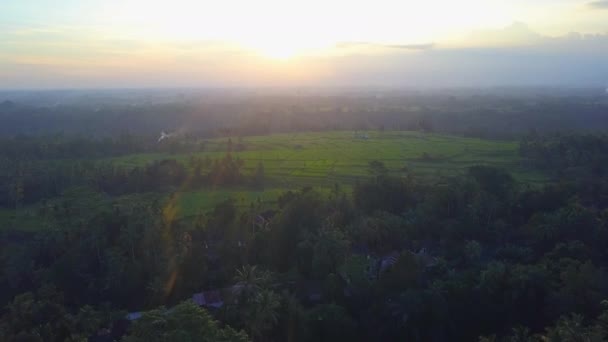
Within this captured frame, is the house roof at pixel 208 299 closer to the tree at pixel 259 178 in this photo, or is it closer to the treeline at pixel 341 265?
the treeline at pixel 341 265

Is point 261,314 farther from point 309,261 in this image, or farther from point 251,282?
point 309,261

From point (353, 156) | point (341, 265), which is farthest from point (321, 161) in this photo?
point (341, 265)

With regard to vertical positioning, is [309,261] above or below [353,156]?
below

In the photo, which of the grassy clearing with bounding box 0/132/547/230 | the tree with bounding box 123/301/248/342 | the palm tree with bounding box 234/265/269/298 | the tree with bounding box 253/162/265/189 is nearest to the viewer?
the tree with bounding box 123/301/248/342

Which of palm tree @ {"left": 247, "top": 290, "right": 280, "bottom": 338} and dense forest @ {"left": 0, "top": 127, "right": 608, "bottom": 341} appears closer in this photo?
palm tree @ {"left": 247, "top": 290, "right": 280, "bottom": 338}

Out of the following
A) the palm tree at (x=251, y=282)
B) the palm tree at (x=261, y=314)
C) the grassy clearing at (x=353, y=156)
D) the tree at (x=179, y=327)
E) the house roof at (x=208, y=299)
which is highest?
the tree at (x=179, y=327)

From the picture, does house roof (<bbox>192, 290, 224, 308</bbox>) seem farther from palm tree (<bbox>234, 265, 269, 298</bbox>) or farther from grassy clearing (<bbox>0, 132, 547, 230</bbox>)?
grassy clearing (<bbox>0, 132, 547, 230</bbox>)

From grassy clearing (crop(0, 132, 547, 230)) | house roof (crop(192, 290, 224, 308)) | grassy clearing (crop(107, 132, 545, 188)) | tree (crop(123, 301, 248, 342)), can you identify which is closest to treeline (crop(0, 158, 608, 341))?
tree (crop(123, 301, 248, 342))

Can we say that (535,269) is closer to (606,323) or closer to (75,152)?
(606,323)

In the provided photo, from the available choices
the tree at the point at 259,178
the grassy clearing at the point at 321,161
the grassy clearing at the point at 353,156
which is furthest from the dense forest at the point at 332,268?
the grassy clearing at the point at 353,156
